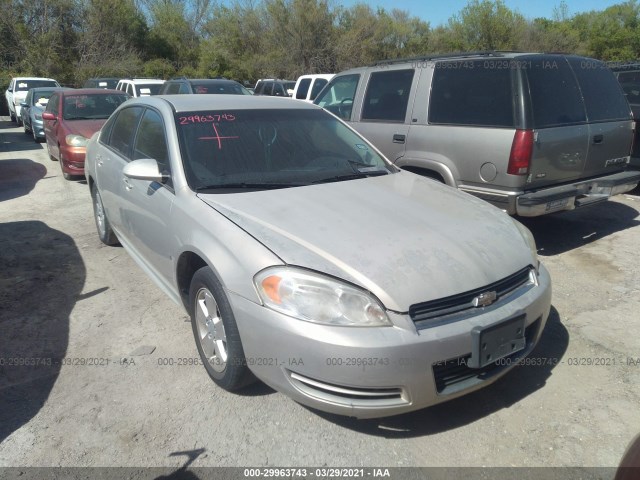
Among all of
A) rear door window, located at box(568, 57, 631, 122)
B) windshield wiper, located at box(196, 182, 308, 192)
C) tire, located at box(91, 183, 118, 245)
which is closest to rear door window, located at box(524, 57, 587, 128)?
rear door window, located at box(568, 57, 631, 122)

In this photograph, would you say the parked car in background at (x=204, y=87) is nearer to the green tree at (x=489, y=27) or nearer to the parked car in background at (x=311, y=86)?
the parked car in background at (x=311, y=86)

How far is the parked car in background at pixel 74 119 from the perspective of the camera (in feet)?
29.1

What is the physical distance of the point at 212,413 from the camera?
3.00 metres

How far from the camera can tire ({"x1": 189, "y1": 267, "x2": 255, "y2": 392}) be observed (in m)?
2.84

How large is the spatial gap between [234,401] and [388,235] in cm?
133

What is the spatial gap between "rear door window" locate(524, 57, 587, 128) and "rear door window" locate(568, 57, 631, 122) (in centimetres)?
13

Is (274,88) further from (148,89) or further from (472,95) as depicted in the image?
(472,95)

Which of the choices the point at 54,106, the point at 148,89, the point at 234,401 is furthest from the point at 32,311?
the point at 148,89

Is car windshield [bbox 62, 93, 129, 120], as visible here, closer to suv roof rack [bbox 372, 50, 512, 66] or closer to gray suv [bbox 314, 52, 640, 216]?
suv roof rack [bbox 372, 50, 512, 66]

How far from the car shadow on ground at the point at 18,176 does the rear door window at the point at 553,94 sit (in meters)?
7.58

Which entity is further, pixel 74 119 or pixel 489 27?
pixel 489 27

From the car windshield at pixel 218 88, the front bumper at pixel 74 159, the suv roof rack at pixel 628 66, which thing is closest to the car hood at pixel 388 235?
the front bumper at pixel 74 159

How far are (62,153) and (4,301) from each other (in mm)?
5370

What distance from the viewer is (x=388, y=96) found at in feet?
20.3
